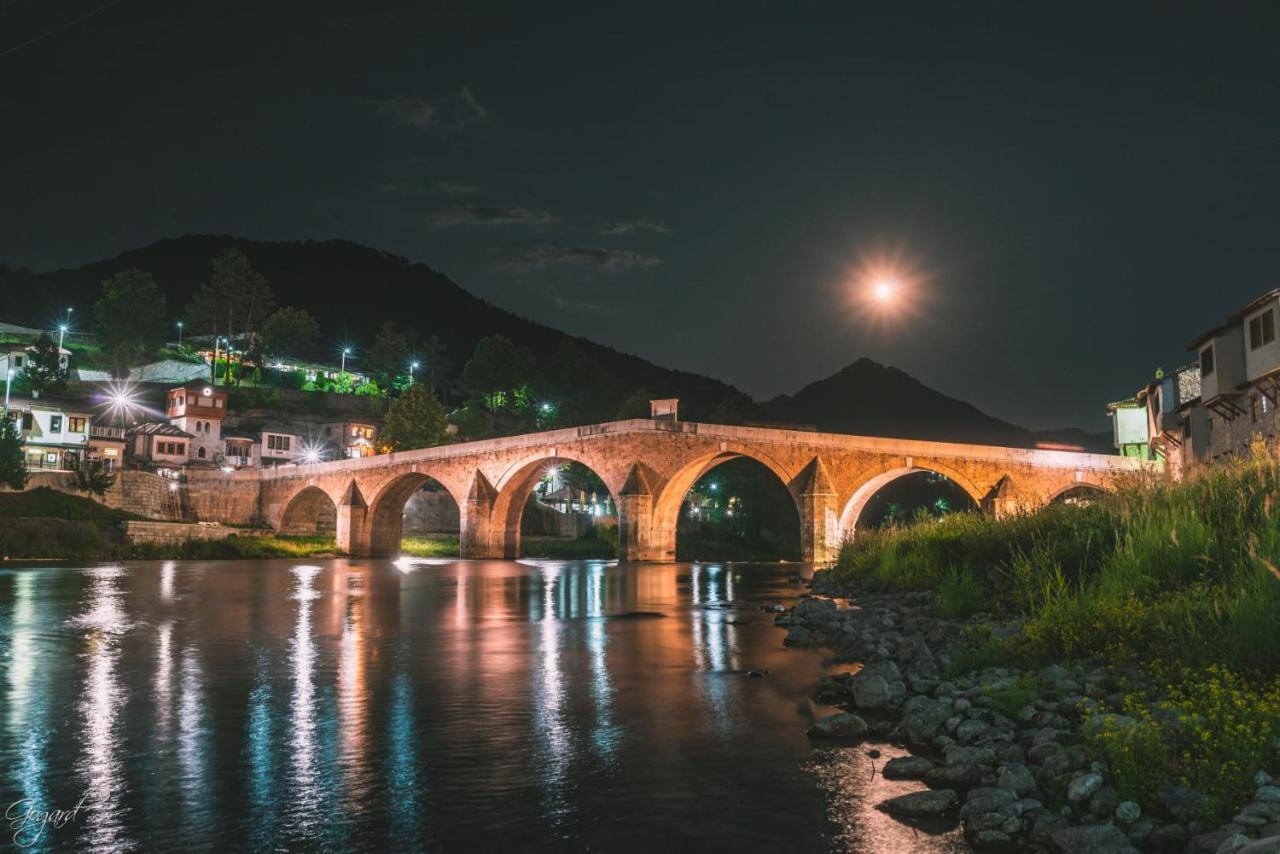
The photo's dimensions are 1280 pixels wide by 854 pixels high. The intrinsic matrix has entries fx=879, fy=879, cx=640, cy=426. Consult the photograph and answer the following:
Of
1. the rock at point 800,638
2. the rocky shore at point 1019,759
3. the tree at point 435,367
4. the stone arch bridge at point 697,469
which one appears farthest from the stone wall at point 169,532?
the tree at point 435,367

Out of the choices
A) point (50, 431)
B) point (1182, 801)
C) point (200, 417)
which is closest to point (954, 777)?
point (1182, 801)

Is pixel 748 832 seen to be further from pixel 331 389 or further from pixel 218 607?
pixel 331 389

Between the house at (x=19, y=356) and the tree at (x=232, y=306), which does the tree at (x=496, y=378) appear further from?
the house at (x=19, y=356)

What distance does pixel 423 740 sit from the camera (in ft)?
25.4

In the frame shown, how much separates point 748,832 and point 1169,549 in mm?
5899

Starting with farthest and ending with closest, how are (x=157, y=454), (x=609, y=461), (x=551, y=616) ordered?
(x=157, y=454) → (x=609, y=461) → (x=551, y=616)

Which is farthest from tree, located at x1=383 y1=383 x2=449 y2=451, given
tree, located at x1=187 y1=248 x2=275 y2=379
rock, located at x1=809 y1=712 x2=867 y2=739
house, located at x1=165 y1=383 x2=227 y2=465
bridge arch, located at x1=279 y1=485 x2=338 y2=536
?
rock, located at x1=809 y1=712 x2=867 y2=739

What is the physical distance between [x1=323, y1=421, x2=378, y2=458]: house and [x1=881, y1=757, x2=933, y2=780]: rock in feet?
251

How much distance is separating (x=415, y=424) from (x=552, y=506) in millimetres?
12770

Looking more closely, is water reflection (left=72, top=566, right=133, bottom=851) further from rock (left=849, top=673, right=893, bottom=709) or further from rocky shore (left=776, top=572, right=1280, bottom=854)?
rock (left=849, top=673, right=893, bottom=709)

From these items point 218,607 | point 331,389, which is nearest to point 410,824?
point 218,607

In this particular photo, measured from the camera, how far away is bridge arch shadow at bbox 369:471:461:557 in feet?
179

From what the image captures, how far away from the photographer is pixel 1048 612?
28.1ft

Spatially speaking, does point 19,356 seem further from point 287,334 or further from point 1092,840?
point 1092,840
